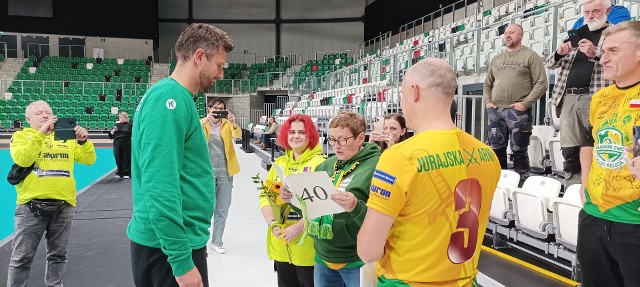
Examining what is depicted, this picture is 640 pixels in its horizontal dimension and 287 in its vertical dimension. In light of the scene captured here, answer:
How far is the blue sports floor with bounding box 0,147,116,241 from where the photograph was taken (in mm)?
6154

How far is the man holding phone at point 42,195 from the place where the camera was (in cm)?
339

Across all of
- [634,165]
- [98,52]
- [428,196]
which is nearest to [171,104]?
[428,196]

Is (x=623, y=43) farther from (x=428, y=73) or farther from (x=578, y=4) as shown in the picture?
(x=578, y=4)

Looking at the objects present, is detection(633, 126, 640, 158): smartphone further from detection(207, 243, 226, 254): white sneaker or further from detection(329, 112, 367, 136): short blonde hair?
detection(207, 243, 226, 254): white sneaker

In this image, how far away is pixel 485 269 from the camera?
12.3 ft

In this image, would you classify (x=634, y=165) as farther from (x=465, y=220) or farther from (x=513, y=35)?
(x=513, y=35)

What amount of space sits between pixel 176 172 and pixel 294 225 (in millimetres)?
996

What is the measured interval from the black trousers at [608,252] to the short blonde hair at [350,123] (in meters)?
1.11

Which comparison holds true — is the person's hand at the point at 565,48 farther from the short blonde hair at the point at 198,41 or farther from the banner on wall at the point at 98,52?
the banner on wall at the point at 98,52

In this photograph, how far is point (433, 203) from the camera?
1394mm

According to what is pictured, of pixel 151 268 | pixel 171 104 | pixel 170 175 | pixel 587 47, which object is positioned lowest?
pixel 151 268

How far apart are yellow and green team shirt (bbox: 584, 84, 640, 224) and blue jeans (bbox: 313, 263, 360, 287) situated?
3.62 feet

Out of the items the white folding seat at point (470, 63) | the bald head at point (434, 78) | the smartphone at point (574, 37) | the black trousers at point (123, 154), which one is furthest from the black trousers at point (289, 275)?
the black trousers at point (123, 154)

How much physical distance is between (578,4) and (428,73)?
692cm
